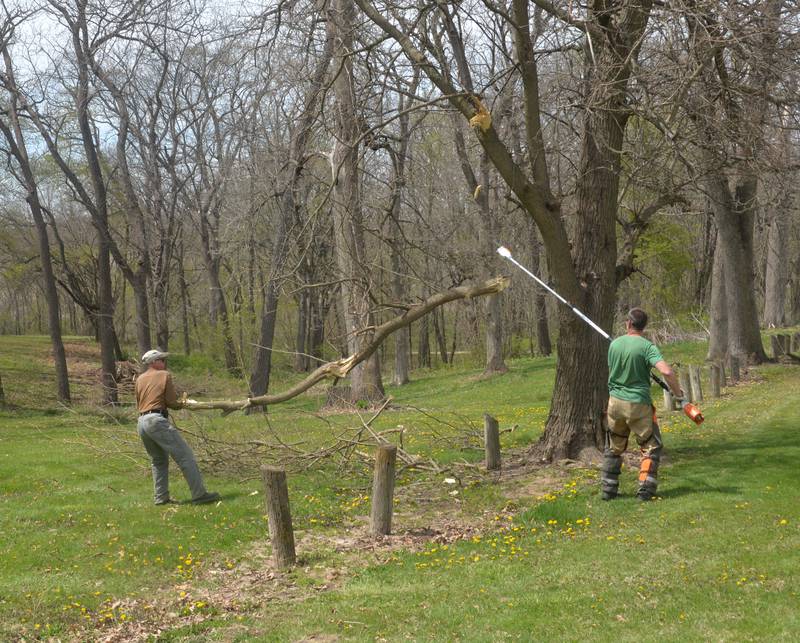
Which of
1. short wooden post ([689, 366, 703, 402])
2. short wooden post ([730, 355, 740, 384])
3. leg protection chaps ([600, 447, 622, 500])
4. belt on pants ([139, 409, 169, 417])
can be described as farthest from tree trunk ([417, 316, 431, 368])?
leg protection chaps ([600, 447, 622, 500])

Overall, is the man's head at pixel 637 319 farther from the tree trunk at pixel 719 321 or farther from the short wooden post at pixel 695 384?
the tree trunk at pixel 719 321

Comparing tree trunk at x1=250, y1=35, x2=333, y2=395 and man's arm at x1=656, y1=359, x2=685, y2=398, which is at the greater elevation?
tree trunk at x1=250, y1=35, x2=333, y2=395

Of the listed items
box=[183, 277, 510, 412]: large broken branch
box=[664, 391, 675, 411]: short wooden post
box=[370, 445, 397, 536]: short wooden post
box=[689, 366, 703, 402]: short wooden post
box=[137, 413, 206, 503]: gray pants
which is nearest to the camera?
box=[370, 445, 397, 536]: short wooden post

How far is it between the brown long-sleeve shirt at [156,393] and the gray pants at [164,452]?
14 cm

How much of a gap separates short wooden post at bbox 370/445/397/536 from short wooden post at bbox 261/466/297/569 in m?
1.15

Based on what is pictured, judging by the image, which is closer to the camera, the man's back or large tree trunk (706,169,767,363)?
the man's back

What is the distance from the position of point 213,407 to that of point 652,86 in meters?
6.73

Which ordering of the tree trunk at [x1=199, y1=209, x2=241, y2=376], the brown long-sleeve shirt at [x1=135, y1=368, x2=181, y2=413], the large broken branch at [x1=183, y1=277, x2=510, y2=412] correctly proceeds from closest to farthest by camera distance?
the brown long-sleeve shirt at [x1=135, y1=368, x2=181, y2=413] < the large broken branch at [x1=183, y1=277, x2=510, y2=412] < the tree trunk at [x1=199, y1=209, x2=241, y2=376]

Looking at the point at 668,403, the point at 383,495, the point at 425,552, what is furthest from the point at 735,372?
the point at 425,552

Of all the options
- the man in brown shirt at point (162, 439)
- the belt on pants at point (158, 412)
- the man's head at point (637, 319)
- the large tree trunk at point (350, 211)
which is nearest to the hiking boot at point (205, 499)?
the man in brown shirt at point (162, 439)

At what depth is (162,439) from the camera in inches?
411

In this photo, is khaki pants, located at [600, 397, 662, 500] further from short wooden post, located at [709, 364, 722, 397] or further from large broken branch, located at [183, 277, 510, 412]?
short wooden post, located at [709, 364, 722, 397]

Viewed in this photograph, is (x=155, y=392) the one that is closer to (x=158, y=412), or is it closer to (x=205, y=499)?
(x=158, y=412)

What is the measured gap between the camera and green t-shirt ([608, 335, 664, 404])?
921 cm
